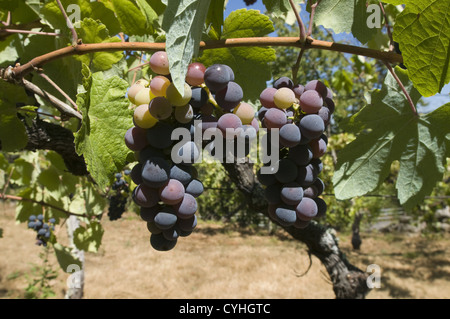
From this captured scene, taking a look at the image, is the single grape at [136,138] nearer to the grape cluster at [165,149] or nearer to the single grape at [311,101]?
the grape cluster at [165,149]

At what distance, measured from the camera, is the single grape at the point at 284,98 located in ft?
2.40

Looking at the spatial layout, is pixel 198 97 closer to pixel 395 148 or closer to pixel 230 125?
pixel 230 125

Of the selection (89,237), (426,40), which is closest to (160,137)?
(426,40)

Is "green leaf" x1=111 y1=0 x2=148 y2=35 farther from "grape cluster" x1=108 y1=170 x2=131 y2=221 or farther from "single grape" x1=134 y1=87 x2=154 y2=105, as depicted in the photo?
"grape cluster" x1=108 y1=170 x2=131 y2=221

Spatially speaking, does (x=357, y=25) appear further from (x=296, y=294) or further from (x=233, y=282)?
(x=233, y=282)

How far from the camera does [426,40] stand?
59 centimetres

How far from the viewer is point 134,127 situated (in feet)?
2.25

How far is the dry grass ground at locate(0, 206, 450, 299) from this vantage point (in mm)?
6449

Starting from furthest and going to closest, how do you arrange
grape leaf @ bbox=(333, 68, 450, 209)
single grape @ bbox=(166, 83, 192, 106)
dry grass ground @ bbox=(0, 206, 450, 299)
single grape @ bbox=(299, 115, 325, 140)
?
dry grass ground @ bbox=(0, 206, 450, 299), grape leaf @ bbox=(333, 68, 450, 209), single grape @ bbox=(299, 115, 325, 140), single grape @ bbox=(166, 83, 192, 106)

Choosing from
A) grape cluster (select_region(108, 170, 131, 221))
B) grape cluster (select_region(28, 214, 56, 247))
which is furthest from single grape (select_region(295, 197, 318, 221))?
grape cluster (select_region(28, 214, 56, 247))

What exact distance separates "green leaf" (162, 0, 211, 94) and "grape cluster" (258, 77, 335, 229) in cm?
27

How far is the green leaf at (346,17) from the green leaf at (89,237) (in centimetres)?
203

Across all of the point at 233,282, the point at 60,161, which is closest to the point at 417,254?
the point at 233,282
